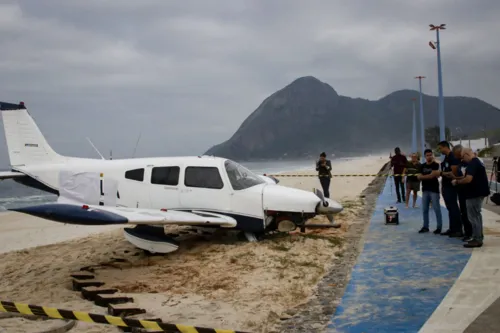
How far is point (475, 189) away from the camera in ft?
28.9

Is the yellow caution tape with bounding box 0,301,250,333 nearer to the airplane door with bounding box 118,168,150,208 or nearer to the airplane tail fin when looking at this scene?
the airplane door with bounding box 118,168,150,208

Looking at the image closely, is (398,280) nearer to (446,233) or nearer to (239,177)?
(446,233)

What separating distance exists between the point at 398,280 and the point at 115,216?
4.73 meters

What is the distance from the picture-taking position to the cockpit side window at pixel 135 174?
35.6ft

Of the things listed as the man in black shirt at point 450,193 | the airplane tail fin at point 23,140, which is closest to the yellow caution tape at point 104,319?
the man in black shirt at point 450,193

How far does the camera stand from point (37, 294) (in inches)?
313

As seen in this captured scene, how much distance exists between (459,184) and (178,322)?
5840 millimetres

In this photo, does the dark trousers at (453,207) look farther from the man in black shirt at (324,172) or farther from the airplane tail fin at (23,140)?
the airplane tail fin at (23,140)

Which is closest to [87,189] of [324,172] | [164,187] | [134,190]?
[134,190]

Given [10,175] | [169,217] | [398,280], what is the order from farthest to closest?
[10,175], [169,217], [398,280]

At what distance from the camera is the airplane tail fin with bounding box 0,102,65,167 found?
12.7 m

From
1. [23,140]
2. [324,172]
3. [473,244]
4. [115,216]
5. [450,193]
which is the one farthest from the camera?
[324,172]

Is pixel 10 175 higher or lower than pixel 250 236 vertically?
higher

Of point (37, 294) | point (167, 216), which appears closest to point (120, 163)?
point (167, 216)
